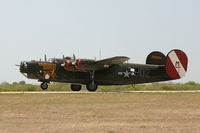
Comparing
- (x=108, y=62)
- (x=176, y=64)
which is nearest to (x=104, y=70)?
(x=108, y=62)

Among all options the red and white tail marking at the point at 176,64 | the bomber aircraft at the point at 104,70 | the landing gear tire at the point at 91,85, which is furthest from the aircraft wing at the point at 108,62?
the red and white tail marking at the point at 176,64

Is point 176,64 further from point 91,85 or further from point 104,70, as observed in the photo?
point 91,85

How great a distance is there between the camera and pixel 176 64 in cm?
3167

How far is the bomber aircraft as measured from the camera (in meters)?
29.5

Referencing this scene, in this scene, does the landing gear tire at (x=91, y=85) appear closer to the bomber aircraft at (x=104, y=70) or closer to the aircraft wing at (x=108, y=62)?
the bomber aircraft at (x=104, y=70)

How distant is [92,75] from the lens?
3067 centimetres

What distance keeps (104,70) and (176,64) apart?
299 inches

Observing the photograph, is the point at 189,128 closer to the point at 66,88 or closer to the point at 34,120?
the point at 34,120

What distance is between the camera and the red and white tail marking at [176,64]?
31.4 m

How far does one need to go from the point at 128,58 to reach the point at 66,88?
590 inches

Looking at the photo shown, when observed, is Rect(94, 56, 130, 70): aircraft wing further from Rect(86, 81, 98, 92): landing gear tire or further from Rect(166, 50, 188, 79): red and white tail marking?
Rect(166, 50, 188, 79): red and white tail marking

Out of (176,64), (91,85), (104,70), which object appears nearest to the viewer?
(91,85)

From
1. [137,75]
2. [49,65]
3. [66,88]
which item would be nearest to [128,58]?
Answer: [137,75]

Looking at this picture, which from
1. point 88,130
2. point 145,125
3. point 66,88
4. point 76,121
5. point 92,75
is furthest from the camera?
point 66,88
